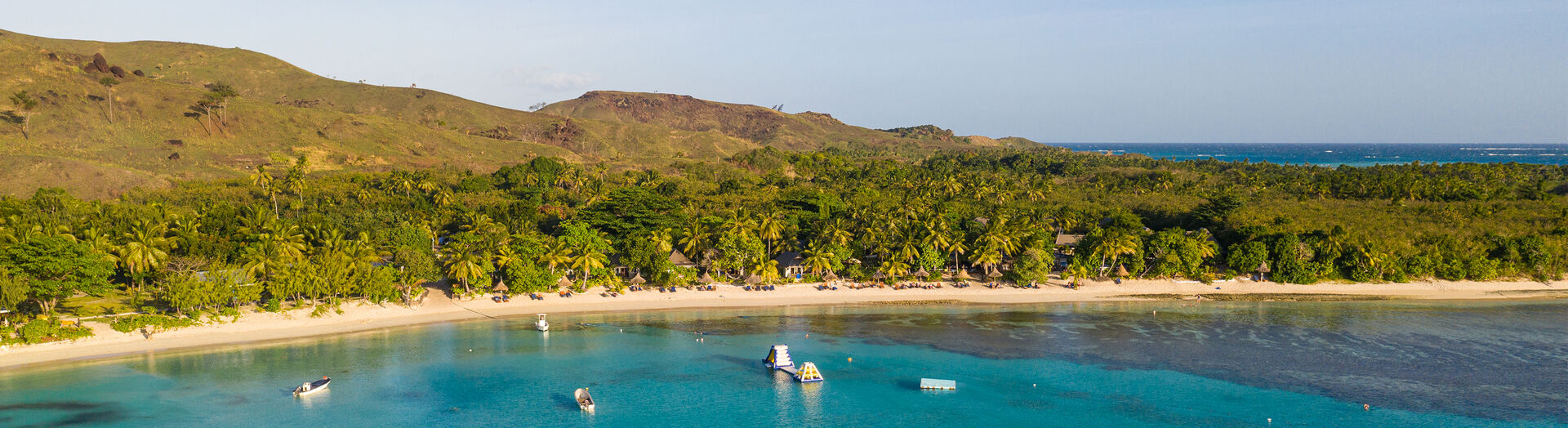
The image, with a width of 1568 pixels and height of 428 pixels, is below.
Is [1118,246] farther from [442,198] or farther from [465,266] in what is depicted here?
[442,198]

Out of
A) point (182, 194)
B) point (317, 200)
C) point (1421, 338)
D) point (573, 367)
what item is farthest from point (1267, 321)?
point (182, 194)

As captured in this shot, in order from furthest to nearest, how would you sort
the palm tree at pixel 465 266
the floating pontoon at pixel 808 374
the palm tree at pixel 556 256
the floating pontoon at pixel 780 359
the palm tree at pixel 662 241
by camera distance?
1. the palm tree at pixel 662 241
2. the palm tree at pixel 556 256
3. the palm tree at pixel 465 266
4. the floating pontoon at pixel 780 359
5. the floating pontoon at pixel 808 374

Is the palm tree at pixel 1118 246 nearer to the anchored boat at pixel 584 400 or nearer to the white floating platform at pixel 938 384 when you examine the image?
the white floating platform at pixel 938 384

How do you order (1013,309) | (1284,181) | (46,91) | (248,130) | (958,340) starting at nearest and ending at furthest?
1. (958,340)
2. (1013,309)
3. (1284,181)
4. (46,91)
5. (248,130)

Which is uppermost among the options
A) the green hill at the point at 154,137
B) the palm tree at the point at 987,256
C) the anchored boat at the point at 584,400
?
the green hill at the point at 154,137

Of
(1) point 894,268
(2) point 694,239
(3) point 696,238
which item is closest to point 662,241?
(2) point 694,239

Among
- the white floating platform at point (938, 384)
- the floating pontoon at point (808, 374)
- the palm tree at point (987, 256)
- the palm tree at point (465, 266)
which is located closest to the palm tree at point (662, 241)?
the palm tree at point (465, 266)

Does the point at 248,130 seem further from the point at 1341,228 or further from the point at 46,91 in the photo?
the point at 1341,228
